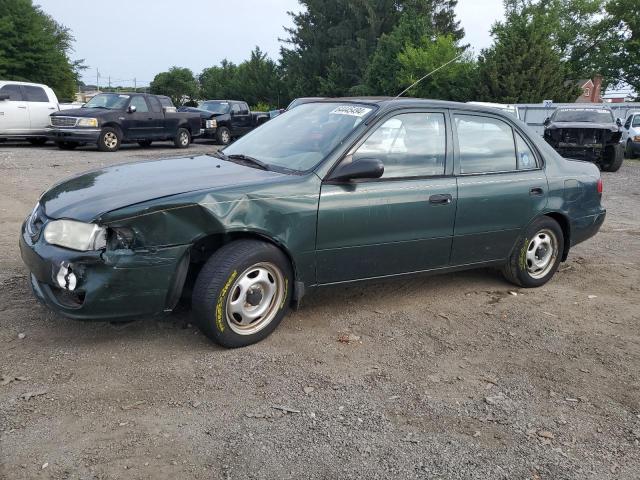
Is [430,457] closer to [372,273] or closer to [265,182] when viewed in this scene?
[372,273]

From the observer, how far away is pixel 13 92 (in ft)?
52.1

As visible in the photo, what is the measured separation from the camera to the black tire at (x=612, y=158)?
640 inches

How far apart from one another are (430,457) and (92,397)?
5.76ft

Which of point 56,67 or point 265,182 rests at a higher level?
point 56,67

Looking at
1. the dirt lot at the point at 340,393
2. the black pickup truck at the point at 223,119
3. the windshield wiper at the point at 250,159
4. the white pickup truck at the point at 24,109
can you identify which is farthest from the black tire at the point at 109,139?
the windshield wiper at the point at 250,159

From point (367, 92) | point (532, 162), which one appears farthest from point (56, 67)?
point (532, 162)

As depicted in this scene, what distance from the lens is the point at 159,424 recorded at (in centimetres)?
288

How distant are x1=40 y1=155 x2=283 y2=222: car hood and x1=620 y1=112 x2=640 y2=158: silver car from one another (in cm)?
2003

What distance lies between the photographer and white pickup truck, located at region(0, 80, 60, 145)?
15.8 meters

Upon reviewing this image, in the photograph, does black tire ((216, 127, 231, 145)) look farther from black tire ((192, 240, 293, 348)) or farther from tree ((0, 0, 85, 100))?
black tire ((192, 240, 293, 348))

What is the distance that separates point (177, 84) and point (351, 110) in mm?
72068

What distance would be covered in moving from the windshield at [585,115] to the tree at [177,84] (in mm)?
59646

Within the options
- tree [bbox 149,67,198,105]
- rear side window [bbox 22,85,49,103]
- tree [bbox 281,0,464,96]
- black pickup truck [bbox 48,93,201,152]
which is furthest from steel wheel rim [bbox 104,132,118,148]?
tree [bbox 149,67,198,105]

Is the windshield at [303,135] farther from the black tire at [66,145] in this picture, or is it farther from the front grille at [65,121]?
the black tire at [66,145]
